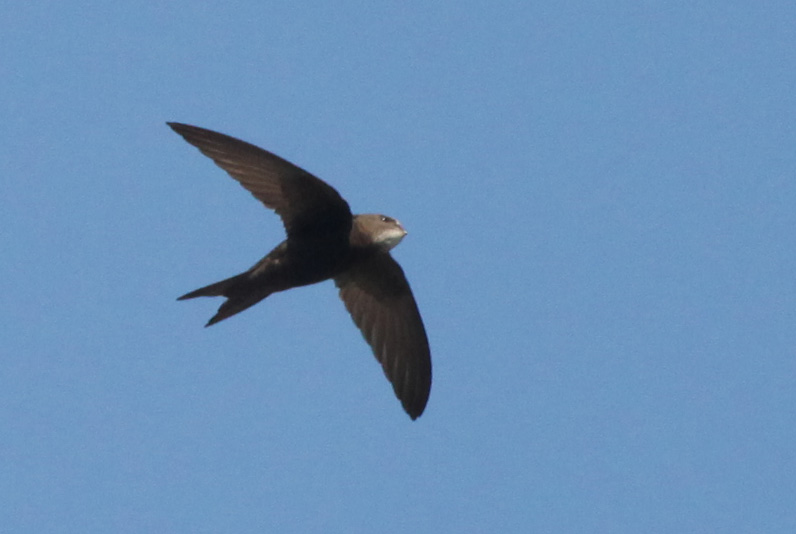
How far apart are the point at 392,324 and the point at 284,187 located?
4.65ft

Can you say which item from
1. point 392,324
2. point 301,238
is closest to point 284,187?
point 301,238

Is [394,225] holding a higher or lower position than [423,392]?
higher

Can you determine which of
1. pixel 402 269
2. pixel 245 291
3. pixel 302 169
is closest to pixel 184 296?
pixel 245 291

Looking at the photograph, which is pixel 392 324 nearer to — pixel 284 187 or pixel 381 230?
pixel 381 230

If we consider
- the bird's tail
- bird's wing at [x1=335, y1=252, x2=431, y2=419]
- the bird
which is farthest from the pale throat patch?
the bird's tail

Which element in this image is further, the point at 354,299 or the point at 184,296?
the point at 354,299

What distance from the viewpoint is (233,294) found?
10.4 m

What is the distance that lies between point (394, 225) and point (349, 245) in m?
0.34

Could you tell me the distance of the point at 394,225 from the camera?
1084cm

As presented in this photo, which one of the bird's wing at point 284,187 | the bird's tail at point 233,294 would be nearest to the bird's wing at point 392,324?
the bird's wing at point 284,187

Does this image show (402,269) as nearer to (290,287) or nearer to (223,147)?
(290,287)

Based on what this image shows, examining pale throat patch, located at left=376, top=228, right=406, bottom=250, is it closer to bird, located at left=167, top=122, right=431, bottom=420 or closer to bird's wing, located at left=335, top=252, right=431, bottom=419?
bird, located at left=167, top=122, right=431, bottom=420

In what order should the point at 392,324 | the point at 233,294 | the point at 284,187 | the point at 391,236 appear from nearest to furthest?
the point at 233,294 < the point at 284,187 < the point at 391,236 < the point at 392,324

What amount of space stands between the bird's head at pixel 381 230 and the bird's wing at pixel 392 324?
0.49 metres
